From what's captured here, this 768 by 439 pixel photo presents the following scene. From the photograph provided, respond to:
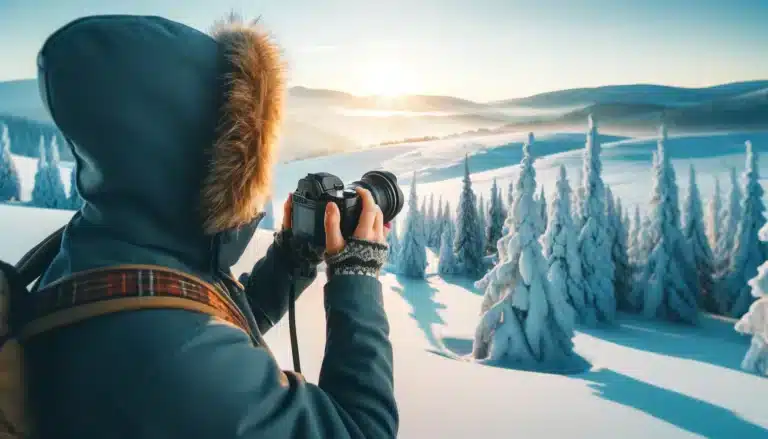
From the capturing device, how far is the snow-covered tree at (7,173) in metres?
13.3

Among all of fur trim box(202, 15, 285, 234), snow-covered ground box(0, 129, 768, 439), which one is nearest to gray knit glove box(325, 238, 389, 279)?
fur trim box(202, 15, 285, 234)

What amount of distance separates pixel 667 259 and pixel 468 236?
3034 millimetres

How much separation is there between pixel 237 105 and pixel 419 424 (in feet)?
8.40

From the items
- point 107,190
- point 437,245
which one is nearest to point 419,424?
point 107,190

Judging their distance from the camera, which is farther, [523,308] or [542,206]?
[523,308]

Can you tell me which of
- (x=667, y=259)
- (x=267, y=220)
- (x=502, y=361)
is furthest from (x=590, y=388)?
(x=267, y=220)

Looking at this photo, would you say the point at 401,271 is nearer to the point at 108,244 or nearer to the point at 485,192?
the point at 485,192

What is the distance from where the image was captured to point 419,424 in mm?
2811

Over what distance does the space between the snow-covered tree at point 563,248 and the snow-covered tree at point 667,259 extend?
2.47ft

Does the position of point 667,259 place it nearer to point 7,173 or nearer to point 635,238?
point 635,238

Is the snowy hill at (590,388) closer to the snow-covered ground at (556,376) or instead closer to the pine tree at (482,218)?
the snow-covered ground at (556,376)

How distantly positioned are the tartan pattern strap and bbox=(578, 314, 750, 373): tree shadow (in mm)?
Answer: 3688

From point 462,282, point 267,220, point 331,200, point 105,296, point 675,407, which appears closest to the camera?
point 105,296

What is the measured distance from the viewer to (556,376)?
12.3 ft
